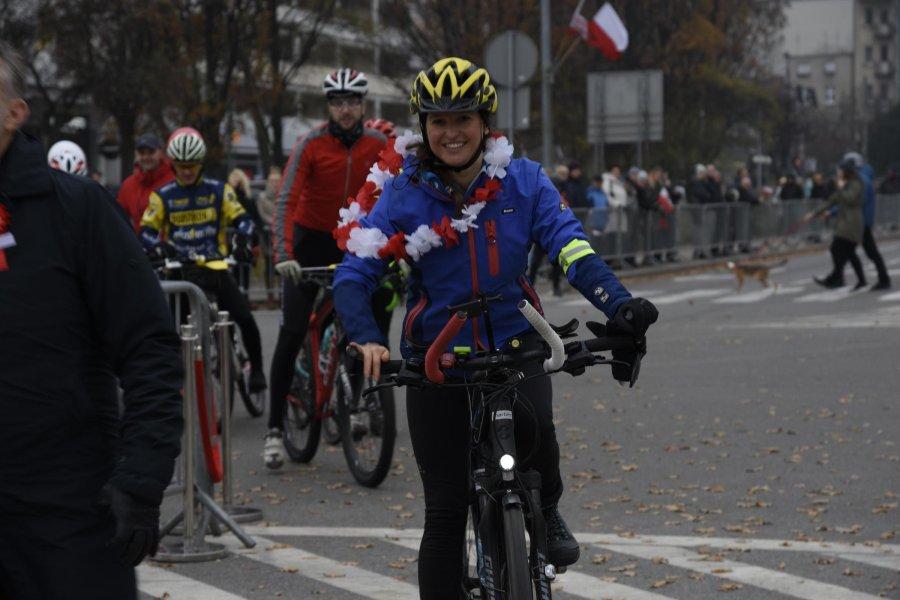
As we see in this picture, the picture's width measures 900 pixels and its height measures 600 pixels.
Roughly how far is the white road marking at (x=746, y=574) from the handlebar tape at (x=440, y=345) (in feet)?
7.94

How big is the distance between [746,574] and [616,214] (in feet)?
73.1

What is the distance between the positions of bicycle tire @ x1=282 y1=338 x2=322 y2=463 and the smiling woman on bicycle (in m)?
4.50

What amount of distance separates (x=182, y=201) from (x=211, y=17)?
20.3 m

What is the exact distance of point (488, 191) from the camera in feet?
16.4

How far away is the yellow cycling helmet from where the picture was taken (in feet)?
16.1

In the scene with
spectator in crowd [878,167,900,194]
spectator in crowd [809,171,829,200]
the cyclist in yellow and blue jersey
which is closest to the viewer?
the cyclist in yellow and blue jersey

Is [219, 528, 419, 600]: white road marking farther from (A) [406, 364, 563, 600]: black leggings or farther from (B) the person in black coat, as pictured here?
(B) the person in black coat

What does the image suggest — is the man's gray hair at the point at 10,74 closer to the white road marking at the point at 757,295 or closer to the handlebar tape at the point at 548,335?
the handlebar tape at the point at 548,335

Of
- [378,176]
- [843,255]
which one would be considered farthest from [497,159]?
[843,255]

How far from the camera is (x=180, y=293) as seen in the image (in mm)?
8094

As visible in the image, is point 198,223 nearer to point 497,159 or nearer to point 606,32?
point 497,159

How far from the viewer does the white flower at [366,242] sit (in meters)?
4.99

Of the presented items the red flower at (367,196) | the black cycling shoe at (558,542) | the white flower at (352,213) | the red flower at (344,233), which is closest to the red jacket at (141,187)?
the red flower at (367,196)

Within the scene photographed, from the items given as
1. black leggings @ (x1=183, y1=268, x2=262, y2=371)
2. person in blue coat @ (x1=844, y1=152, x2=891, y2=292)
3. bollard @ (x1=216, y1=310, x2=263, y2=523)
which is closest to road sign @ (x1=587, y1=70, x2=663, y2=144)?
person in blue coat @ (x1=844, y1=152, x2=891, y2=292)
